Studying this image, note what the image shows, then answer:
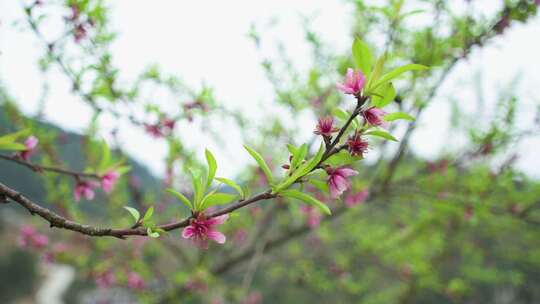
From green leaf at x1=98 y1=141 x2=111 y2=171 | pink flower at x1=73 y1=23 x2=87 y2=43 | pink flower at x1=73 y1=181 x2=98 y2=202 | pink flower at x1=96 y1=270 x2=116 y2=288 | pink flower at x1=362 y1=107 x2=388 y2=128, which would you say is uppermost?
pink flower at x1=362 y1=107 x2=388 y2=128

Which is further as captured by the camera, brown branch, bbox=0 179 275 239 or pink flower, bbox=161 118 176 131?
pink flower, bbox=161 118 176 131

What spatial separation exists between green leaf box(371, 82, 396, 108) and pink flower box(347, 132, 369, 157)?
0.09m

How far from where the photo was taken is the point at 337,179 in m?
0.83

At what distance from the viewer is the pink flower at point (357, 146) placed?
78 centimetres

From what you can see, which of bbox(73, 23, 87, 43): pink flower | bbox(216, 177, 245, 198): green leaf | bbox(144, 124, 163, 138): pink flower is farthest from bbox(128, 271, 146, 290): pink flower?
bbox(216, 177, 245, 198): green leaf

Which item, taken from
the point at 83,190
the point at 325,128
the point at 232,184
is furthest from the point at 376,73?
the point at 83,190

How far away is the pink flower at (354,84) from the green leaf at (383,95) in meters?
0.03

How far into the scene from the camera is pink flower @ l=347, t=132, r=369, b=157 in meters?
0.78

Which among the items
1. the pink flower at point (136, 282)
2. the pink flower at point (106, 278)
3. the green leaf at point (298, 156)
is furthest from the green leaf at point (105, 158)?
the pink flower at point (106, 278)

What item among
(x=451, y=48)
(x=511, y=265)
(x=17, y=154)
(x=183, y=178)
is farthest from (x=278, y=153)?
(x=511, y=265)

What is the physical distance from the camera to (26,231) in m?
2.64

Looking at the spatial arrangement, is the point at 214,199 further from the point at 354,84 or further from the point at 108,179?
the point at 108,179

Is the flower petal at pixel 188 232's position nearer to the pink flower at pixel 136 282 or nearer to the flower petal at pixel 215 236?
the flower petal at pixel 215 236

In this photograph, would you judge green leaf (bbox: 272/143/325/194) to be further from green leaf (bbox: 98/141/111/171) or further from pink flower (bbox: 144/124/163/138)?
pink flower (bbox: 144/124/163/138)
